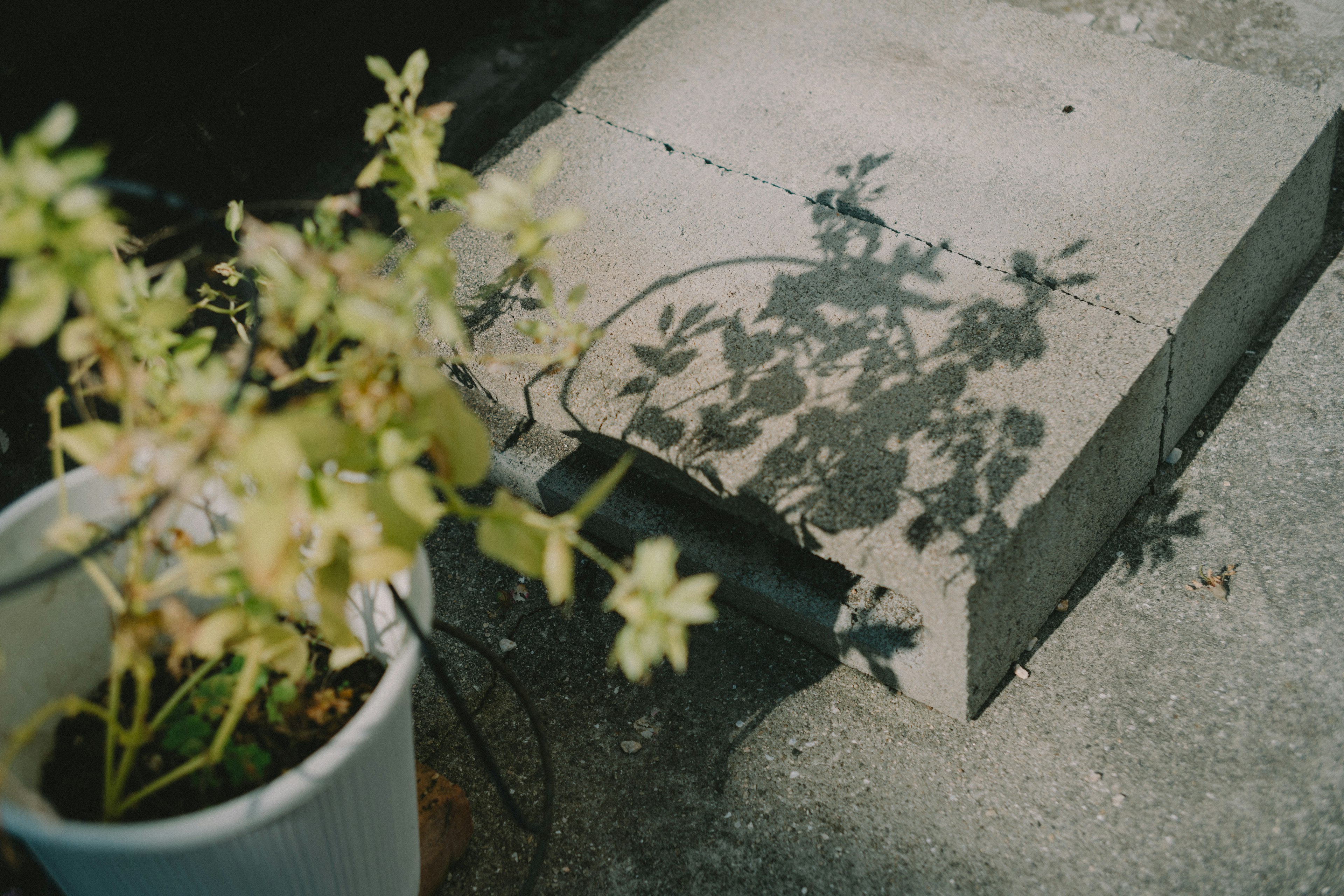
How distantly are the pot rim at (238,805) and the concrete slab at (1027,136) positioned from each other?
1705 mm

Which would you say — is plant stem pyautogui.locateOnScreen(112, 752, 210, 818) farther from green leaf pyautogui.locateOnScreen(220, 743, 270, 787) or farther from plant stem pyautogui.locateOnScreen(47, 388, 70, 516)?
plant stem pyautogui.locateOnScreen(47, 388, 70, 516)

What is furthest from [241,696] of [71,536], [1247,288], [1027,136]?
[1247,288]

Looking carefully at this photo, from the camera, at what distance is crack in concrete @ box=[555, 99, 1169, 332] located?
7.16 ft

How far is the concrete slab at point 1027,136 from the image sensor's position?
2279mm

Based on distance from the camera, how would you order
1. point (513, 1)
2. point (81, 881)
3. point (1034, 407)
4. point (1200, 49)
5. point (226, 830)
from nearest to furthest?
point (226, 830) → point (81, 881) → point (1034, 407) → point (1200, 49) → point (513, 1)

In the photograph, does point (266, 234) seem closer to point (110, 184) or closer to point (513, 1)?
point (110, 184)

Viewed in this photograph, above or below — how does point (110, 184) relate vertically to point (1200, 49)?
above

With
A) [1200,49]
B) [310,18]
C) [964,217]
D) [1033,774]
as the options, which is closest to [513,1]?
[310,18]

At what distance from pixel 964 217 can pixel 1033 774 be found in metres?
1.35

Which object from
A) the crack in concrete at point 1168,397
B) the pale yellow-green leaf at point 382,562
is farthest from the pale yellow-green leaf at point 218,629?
the crack in concrete at point 1168,397

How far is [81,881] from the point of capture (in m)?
1.27

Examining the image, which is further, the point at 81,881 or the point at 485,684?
the point at 485,684

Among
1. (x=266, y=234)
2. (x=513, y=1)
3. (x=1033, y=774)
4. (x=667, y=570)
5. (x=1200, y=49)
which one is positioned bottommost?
(x=1033, y=774)

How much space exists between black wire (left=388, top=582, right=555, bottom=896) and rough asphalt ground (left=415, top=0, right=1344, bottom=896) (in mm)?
148
